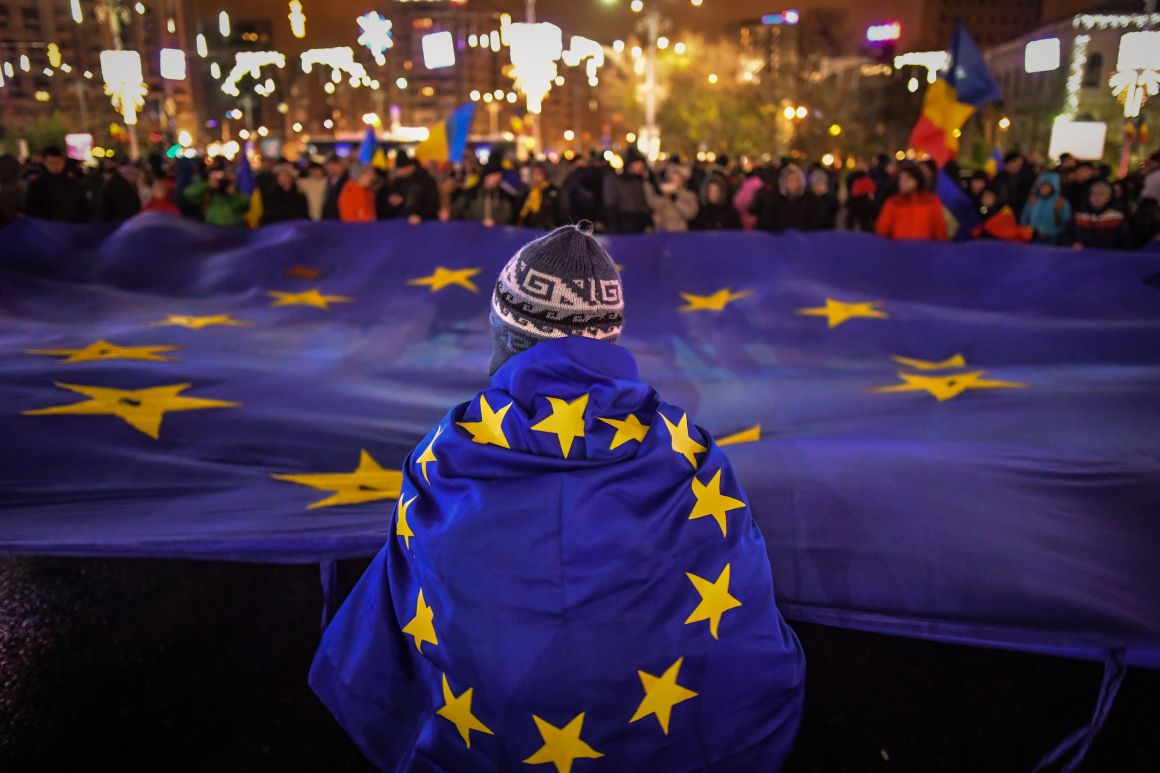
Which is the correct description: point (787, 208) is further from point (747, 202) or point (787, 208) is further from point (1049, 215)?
point (1049, 215)

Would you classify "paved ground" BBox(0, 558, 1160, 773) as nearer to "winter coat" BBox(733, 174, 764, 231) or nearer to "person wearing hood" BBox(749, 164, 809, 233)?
"person wearing hood" BBox(749, 164, 809, 233)

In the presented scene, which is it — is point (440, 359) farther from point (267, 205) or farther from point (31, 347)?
point (267, 205)

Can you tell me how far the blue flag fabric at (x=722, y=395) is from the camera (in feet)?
9.22

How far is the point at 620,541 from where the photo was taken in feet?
5.96

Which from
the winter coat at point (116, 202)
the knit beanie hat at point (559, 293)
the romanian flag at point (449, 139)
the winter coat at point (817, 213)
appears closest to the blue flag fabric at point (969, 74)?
the winter coat at point (817, 213)

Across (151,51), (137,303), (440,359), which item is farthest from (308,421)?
(151,51)

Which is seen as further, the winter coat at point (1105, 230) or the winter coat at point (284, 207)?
the winter coat at point (284, 207)

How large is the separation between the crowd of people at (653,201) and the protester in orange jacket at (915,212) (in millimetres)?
11

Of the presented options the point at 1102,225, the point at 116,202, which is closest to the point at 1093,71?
the point at 1102,225

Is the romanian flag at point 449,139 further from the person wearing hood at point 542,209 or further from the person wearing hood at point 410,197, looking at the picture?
the person wearing hood at point 542,209

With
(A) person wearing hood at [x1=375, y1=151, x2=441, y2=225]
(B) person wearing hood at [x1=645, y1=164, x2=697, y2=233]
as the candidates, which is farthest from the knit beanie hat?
(B) person wearing hood at [x1=645, y1=164, x2=697, y2=233]

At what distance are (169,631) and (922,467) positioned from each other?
3142mm

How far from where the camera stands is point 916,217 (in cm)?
768

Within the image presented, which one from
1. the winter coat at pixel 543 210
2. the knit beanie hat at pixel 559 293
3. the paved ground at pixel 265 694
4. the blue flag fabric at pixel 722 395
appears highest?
the knit beanie hat at pixel 559 293
